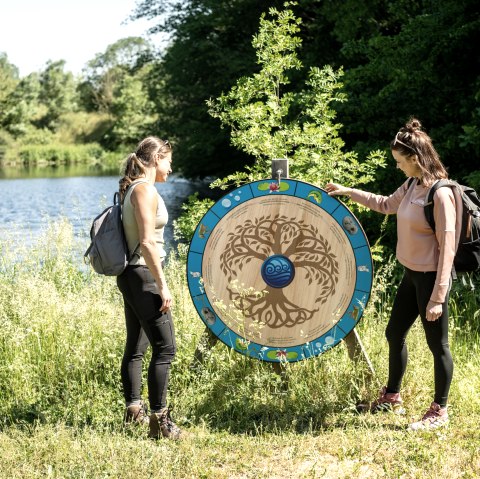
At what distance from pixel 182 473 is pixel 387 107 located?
803 cm

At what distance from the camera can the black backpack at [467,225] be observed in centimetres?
343

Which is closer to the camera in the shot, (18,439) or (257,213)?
(18,439)

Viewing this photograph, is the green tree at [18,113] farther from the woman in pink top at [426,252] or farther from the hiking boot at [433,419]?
the hiking boot at [433,419]

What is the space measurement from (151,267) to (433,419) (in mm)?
1634

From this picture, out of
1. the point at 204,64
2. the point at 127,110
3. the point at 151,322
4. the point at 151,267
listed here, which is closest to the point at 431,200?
the point at 151,267

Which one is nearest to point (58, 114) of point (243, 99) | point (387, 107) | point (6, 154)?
point (6, 154)

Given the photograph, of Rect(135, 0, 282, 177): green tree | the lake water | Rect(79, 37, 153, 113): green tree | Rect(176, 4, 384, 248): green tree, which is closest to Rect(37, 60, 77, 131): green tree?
Rect(79, 37, 153, 113): green tree

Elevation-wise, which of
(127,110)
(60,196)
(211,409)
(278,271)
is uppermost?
(127,110)

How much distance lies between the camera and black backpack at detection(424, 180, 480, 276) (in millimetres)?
3428

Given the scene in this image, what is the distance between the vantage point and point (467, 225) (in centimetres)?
346

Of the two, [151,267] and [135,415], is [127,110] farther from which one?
[151,267]

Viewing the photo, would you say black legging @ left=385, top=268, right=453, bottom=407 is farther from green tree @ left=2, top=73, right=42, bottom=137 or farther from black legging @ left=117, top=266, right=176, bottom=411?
green tree @ left=2, top=73, right=42, bottom=137

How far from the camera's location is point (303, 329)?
4.14 meters

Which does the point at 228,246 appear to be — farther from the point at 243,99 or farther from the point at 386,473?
the point at 386,473
